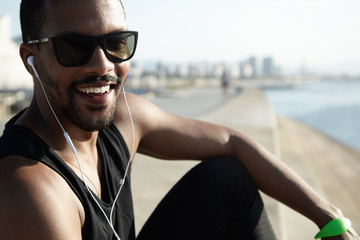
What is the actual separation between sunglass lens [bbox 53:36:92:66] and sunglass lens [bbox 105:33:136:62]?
7cm

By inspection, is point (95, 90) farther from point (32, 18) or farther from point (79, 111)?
point (32, 18)

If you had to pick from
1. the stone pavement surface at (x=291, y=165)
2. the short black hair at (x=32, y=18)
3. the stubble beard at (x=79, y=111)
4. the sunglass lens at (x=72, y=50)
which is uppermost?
the short black hair at (x=32, y=18)

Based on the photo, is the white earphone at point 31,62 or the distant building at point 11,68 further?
the distant building at point 11,68

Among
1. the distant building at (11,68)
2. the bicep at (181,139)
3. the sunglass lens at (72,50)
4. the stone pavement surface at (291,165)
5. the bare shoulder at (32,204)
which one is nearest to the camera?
the bare shoulder at (32,204)

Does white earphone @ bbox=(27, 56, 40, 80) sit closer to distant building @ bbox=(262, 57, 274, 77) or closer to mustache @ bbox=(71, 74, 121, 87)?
mustache @ bbox=(71, 74, 121, 87)

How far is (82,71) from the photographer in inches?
48.9

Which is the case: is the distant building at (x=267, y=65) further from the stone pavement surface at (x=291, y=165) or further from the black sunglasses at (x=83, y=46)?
the black sunglasses at (x=83, y=46)

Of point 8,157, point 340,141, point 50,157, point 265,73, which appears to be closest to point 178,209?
point 50,157

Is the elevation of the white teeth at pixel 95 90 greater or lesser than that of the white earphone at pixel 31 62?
lesser

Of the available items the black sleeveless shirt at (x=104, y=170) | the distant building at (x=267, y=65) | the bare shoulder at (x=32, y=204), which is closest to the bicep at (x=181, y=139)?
the black sleeveless shirt at (x=104, y=170)

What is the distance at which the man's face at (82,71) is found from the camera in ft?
3.93

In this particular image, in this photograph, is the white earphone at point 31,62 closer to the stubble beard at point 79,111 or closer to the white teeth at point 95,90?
the stubble beard at point 79,111

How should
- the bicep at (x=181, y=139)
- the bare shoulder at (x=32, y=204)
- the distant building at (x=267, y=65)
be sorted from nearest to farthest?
1. the bare shoulder at (x=32, y=204)
2. the bicep at (x=181, y=139)
3. the distant building at (x=267, y=65)

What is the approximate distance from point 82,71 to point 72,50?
83 mm
